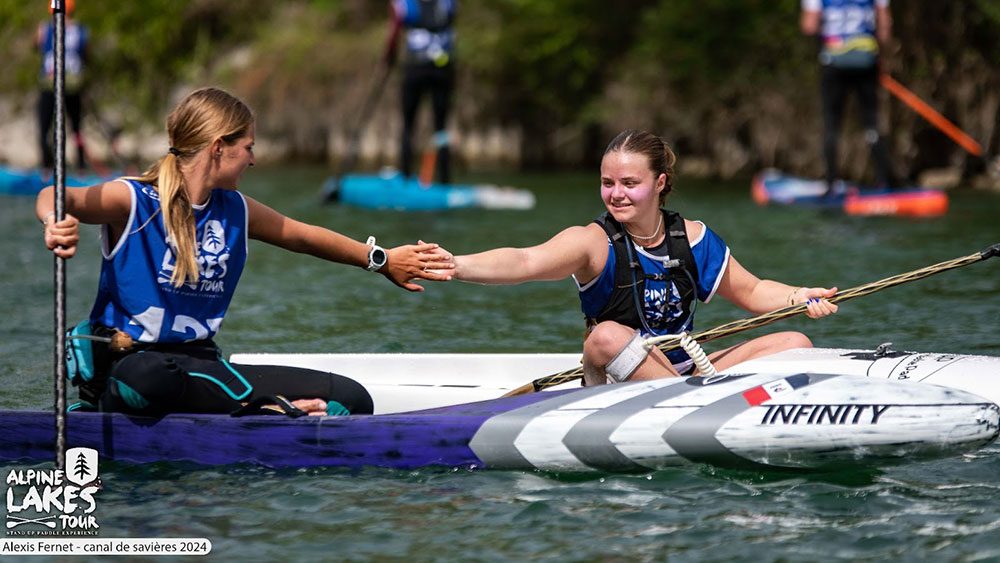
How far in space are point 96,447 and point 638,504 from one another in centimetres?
162


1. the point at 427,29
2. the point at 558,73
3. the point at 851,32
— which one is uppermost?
the point at 558,73

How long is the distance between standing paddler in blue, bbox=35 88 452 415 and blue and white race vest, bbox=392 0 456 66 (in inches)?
334

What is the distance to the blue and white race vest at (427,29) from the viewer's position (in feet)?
42.4

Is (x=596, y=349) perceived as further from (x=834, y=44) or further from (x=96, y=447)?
(x=834, y=44)

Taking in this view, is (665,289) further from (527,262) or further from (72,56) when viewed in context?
(72,56)

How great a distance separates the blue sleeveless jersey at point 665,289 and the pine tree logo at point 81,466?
157 cm

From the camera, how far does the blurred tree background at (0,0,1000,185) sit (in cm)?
1638

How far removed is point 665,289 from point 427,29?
854cm

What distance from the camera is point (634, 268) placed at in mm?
4770

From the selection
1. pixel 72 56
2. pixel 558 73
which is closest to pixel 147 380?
pixel 72 56

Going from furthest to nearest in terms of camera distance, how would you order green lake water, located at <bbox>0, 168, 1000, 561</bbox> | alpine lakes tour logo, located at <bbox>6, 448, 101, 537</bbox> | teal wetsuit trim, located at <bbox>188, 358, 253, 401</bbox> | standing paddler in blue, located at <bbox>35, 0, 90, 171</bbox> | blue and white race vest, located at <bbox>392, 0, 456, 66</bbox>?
standing paddler in blue, located at <bbox>35, 0, 90, 171</bbox> < blue and white race vest, located at <bbox>392, 0, 456, 66</bbox> < teal wetsuit trim, located at <bbox>188, 358, 253, 401</bbox> < alpine lakes tour logo, located at <bbox>6, 448, 101, 537</bbox> < green lake water, located at <bbox>0, 168, 1000, 561</bbox>

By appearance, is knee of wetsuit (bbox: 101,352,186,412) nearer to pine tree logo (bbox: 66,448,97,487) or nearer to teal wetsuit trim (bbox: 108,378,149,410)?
teal wetsuit trim (bbox: 108,378,149,410)

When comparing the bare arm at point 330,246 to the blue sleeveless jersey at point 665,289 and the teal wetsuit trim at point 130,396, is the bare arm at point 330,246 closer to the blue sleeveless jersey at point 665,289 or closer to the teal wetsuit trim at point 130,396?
the blue sleeveless jersey at point 665,289

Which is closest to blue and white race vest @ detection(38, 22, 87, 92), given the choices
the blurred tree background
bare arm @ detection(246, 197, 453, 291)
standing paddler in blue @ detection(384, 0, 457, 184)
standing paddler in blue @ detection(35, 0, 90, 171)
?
standing paddler in blue @ detection(35, 0, 90, 171)
